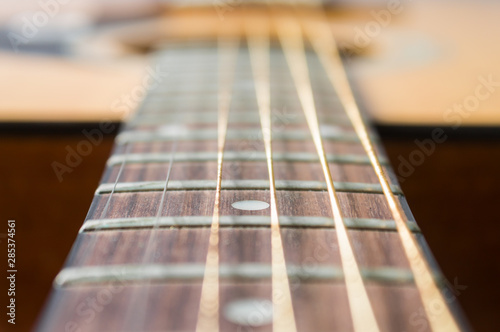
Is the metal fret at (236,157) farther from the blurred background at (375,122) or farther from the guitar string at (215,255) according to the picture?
the blurred background at (375,122)

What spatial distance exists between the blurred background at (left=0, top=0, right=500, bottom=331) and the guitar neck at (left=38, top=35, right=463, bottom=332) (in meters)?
0.12

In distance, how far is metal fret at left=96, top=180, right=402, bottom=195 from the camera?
0.56 m

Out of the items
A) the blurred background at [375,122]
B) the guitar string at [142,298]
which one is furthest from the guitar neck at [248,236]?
the blurred background at [375,122]

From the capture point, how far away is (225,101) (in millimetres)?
832

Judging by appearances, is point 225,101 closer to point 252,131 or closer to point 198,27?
point 252,131

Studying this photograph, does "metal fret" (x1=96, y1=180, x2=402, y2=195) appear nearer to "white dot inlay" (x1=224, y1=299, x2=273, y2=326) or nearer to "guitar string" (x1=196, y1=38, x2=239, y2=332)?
"guitar string" (x1=196, y1=38, x2=239, y2=332)

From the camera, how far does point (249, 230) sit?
47cm

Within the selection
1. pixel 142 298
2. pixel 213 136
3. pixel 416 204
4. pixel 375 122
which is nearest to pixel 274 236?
pixel 142 298

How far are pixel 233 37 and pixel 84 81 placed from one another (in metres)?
0.35

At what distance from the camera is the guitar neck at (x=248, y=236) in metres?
Result: 0.38

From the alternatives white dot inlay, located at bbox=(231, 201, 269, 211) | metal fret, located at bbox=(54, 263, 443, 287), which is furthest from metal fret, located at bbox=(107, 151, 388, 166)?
metal fret, located at bbox=(54, 263, 443, 287)

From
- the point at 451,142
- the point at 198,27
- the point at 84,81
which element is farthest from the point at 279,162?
the point at 198,27

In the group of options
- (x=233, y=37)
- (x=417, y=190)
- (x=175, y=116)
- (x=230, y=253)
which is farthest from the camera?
(x=233, y=37)

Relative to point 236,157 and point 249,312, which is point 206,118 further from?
point 249,312
